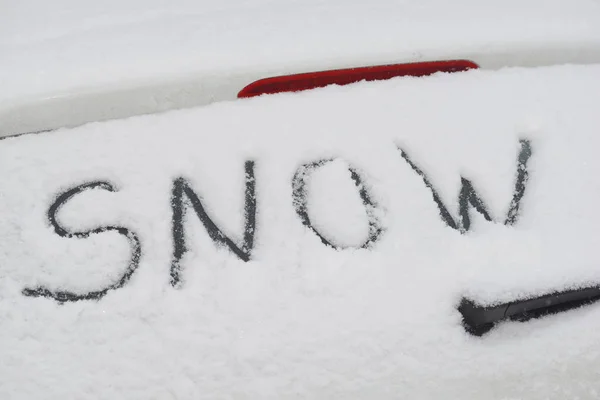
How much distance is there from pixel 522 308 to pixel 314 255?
374 millimetres

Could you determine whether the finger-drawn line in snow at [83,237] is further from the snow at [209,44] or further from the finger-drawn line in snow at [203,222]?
the snow at [209,44]

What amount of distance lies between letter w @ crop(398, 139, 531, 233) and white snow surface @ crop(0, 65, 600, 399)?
14mm

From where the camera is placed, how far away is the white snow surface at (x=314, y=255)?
96 cm

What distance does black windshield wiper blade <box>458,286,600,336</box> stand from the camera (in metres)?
1.00

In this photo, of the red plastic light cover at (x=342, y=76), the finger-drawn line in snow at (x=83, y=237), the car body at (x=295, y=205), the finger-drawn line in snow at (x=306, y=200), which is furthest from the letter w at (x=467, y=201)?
the finger-drawn line in snow at (x=83, y=237)

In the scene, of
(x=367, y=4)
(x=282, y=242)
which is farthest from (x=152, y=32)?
(x=282, y=242)

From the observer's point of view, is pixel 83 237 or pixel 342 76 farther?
pixel 342 76

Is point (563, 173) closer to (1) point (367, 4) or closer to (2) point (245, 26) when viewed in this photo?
(1) point (367, 4)

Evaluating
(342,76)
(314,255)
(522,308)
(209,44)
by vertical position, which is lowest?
(522,308)

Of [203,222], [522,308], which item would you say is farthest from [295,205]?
[522,308]

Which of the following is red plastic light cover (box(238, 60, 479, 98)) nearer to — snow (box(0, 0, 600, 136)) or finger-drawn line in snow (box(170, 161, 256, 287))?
snow (box(0, 0, 600, 136))

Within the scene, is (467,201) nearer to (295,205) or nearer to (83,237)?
(295,205)

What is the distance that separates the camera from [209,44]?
1.29 metres

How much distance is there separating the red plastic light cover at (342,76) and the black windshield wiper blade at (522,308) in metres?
0.55
